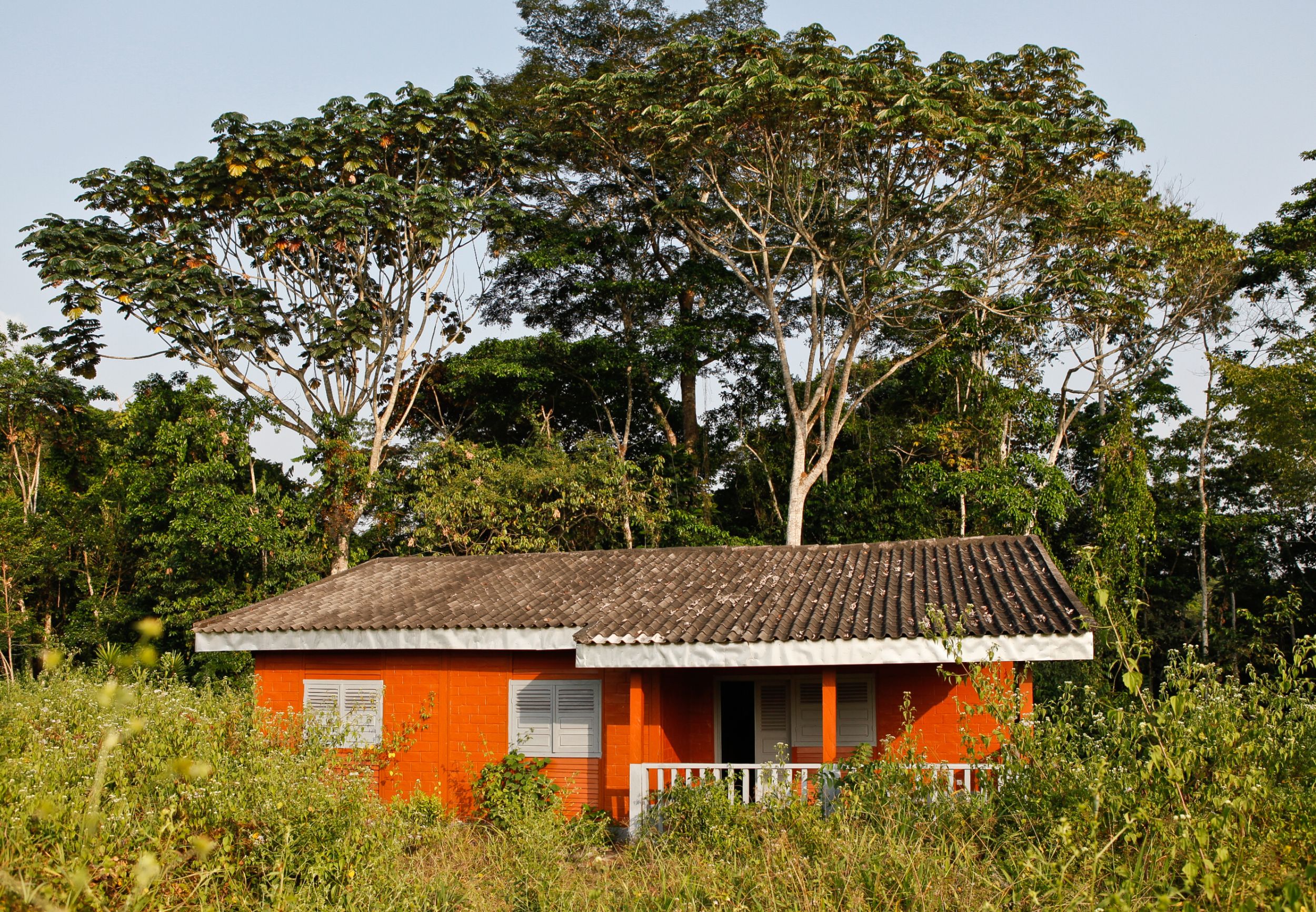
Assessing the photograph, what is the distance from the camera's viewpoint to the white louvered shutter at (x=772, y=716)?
509 inches

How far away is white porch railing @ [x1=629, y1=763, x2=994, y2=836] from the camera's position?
9.20 m

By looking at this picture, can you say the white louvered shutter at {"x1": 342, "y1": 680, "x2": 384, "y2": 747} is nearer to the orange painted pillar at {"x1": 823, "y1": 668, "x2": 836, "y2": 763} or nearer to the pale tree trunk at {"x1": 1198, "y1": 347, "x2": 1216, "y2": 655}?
the orange painted pillar at {"x1": 823, "y1": 668, "x2": 836, "y2": 763}

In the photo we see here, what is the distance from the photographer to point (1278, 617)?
246 inches

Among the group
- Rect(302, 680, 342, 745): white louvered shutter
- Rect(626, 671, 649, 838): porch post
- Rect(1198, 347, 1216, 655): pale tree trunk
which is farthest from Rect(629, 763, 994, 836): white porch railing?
Rect(1198, 347, 1216, 655): pale tree trunk

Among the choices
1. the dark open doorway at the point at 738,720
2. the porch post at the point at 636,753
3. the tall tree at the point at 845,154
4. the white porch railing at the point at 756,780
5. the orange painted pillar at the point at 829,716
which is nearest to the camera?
the white porch railing at the point at 756,780

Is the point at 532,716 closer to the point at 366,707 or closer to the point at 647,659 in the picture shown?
the point at 366,707

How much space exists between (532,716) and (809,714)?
3.35 metres

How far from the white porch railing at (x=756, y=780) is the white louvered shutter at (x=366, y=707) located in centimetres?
360

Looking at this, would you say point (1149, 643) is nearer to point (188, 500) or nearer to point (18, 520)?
point (188, 500)

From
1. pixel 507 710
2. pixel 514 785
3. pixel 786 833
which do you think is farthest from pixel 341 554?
pixel 786 833

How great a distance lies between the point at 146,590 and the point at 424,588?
1137 centimetres

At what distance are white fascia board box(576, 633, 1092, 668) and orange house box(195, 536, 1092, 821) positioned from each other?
21mm

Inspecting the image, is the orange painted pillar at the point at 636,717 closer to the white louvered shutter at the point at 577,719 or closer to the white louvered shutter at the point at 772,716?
the white louvered shutter at the point at 577,719

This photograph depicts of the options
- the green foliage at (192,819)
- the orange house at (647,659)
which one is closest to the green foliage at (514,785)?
the orange house at (647,659)
